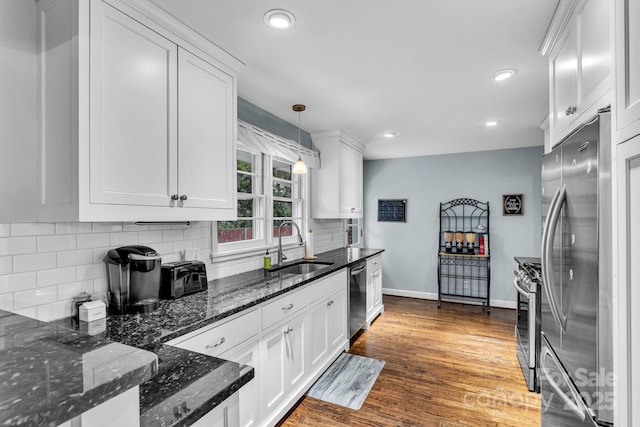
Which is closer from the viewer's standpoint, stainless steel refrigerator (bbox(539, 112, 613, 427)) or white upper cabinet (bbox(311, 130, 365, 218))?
stainless steel refrigerator (bbox(539, 112, 613, 427))

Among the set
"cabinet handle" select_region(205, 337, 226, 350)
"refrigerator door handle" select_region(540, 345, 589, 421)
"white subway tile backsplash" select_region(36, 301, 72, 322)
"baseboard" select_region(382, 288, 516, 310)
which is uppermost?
"white subway tile backsplash" select_region(36, 301, 72, 322)

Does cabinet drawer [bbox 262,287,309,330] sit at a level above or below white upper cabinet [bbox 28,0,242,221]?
below

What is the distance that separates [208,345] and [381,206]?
15.1ft

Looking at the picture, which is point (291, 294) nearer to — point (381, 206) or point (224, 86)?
point (224, 86)

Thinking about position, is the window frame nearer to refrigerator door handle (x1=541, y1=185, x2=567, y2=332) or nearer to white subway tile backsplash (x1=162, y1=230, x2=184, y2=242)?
white subway tile backsplash (x1=162, y1=230, x2=184, y2=242)

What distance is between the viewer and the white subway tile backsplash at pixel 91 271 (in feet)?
5.11

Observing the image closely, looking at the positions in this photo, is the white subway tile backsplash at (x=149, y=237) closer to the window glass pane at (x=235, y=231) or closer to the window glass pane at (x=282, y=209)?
the window glass pane at (x=235, y=231)

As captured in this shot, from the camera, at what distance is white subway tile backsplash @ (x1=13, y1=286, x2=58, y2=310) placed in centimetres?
134

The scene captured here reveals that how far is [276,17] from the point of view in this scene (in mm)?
1657

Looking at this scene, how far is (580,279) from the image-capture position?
45.9 inches

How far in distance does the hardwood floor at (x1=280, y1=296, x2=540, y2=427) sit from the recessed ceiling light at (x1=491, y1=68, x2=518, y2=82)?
2.42 m

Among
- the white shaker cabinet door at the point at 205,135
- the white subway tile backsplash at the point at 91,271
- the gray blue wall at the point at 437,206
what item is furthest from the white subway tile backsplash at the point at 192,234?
the gray blue wall at the point at 437,206

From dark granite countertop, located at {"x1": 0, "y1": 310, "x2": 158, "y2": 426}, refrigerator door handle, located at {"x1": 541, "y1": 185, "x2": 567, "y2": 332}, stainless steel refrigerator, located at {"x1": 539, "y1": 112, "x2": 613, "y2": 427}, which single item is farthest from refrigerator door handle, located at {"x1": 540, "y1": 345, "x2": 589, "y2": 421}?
dark granite countertop, located at {"x1": 0, "y1": 310, "x2": 158, "y2": 426}

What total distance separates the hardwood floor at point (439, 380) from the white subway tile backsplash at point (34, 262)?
1695 mm
